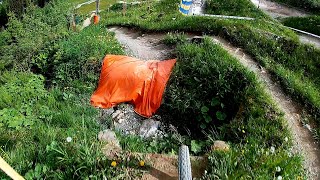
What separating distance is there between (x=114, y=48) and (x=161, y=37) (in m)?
2.66

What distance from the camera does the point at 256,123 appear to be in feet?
24.9

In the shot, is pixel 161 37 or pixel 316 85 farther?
pixel 161 37

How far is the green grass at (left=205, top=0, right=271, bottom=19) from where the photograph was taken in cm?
1964

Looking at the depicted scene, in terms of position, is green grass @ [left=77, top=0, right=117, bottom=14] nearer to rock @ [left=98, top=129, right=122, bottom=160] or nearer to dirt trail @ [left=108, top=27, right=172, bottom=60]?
dirt trail @ [left=108, top=27, right=172, bottom=60]

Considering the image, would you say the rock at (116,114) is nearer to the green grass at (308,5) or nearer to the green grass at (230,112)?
the green grass at (230,112)

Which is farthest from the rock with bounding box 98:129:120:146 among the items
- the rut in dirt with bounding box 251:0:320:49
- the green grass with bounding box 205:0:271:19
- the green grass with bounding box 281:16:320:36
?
the rut in dirt with bounding box 251:0:320:49

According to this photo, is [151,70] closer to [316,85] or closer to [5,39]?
[316,85]

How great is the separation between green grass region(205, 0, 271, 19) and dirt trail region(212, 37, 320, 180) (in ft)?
28.4

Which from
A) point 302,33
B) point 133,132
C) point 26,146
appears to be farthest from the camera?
point 302,33

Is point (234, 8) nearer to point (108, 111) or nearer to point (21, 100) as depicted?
point (108, 111)

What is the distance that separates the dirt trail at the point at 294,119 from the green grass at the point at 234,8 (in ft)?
28.4

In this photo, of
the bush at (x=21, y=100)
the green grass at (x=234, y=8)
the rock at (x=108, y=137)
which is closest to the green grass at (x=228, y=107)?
the rock at (x=108, y=137)

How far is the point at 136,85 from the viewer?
10.7 m

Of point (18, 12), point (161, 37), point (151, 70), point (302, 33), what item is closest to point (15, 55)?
point (161, 37)
